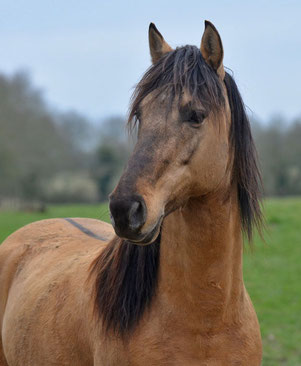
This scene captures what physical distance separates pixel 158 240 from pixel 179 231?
20 cm

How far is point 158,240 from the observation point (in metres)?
2.92

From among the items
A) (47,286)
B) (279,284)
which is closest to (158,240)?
(47,286)

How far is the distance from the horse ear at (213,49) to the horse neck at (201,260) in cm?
61

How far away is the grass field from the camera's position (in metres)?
6.57

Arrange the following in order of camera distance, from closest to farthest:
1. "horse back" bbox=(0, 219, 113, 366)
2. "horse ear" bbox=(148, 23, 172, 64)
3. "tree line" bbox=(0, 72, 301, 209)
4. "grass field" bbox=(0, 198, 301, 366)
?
"horse ear" bbox=(148, 23, 172, 64)
"horse back" bbox=(0, 219, 113, 366)
"grass field" bbox=(0, 198, 301, 366)
"tree line" bbox=(0, 72, 301, 209)

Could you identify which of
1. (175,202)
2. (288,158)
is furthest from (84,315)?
(288,158)

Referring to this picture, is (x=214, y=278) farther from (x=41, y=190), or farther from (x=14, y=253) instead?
(x=41, y=190)

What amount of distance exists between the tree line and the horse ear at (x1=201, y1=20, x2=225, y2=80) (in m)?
23.6

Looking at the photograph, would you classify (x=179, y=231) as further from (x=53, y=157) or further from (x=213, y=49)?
(x=53, y=157)

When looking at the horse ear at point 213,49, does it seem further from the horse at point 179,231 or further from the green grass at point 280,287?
the green grass at point 280,287

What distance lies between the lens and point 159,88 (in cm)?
257

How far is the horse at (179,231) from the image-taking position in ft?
7.83

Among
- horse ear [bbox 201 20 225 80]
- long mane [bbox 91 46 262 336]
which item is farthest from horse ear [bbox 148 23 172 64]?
horse ear [bbox 201 20 225 80]

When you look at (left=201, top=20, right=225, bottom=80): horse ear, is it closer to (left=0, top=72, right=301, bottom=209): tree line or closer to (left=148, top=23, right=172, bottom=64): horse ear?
(left=148, top=23, right=172, bottom=64): horse ear
